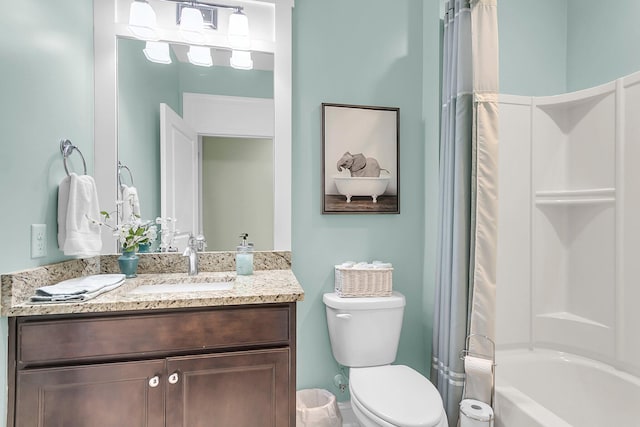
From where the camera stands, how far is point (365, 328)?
177 cm

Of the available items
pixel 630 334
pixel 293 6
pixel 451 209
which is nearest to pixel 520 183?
pixel 451 209

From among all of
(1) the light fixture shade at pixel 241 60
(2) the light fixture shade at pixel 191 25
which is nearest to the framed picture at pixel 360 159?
(1) the light fixture shade at pixel 241 60

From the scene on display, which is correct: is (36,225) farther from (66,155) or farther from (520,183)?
(520,183)

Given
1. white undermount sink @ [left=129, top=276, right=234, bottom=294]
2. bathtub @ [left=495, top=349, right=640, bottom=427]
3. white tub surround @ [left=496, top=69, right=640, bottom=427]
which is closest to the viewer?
bathtub @ [left=495, top=349, right=640, bottom=427]

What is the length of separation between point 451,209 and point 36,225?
178 cm

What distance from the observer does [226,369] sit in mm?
1249

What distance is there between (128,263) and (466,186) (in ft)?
5.50

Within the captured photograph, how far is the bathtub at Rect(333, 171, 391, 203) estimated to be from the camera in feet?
6.55

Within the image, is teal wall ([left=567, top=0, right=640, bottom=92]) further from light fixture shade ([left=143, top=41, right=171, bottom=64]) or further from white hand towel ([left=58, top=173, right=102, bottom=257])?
white hand towel ([left=58, top=173, right=102, bottom=257])

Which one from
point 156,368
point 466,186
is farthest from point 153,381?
point 466,186

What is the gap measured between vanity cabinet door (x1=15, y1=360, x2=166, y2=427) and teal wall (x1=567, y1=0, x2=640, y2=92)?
2619 mm

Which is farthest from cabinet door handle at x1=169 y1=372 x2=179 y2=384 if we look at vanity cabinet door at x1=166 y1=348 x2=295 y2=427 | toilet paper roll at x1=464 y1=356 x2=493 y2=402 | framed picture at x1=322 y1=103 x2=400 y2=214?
toilet paper roll at x1=464 y1=356 x2=493 y2=402

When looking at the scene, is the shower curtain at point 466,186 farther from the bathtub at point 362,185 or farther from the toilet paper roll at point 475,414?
the bathtub at point 362,185

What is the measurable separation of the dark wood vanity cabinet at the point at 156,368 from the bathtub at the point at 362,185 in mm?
889
